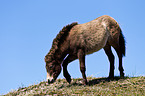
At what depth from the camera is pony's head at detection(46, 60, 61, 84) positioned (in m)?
10.3

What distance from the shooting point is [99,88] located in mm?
9602

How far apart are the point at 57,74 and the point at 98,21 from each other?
11.2 feet

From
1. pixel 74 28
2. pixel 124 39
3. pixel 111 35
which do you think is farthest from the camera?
pixel 124 39

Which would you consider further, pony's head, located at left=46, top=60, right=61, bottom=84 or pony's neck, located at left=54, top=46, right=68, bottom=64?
pony's neck, located at left=54, top=46, right=68, bottom=64

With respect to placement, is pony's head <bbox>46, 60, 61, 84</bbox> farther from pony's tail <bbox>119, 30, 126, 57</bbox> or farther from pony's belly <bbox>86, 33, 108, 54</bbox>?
pony's tail <bbox>119, 30, 126, 57</bbox>

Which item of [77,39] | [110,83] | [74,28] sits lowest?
[110,83]

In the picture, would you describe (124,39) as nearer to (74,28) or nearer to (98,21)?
(98,21)

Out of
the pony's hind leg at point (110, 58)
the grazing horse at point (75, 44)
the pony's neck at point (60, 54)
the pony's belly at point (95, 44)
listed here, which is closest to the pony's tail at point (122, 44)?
the pony's hind leg at point (110, 58)

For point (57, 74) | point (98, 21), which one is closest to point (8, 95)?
A: point (57, 74)

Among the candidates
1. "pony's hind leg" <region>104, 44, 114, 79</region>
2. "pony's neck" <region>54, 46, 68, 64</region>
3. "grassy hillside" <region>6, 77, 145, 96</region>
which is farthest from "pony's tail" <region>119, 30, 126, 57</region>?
"pony's neck" <region>54, 46, 68, 64</region>

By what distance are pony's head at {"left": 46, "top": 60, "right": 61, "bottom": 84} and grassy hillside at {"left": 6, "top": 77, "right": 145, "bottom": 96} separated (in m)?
0.45

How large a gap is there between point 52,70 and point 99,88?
7.40 feet

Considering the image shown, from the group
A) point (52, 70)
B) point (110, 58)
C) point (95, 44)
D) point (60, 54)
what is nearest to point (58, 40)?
point (60, 54)

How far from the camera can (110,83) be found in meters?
10.9
